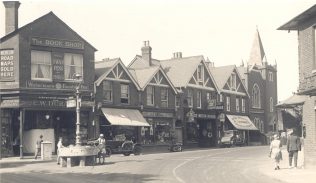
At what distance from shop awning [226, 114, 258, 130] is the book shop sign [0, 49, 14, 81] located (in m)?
26.5

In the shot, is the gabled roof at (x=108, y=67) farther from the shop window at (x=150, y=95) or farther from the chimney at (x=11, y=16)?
the chimney at (x=11, y=16)

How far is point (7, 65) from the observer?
3341cm

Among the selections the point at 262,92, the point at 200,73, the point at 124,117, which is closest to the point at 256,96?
the point at 262,92

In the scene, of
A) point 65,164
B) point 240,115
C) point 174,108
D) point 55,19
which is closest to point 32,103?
point 55,19

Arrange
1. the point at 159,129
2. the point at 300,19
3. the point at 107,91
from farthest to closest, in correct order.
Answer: the point at 159,129 → the point at 107,91 → the point at 300,19

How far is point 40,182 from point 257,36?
67.0 metres

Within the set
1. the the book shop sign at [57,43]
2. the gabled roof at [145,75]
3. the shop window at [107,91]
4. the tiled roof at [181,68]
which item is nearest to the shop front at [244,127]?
the tiled roof at [181,68]

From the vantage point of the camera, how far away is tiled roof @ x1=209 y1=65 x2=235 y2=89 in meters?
54.6

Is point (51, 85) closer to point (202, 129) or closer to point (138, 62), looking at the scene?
point (138, 62)

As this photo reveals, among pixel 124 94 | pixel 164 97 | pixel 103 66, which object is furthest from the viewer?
pixel 164 97

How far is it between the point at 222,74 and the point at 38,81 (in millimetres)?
26861

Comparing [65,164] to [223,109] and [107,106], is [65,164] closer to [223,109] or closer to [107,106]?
[107,106]

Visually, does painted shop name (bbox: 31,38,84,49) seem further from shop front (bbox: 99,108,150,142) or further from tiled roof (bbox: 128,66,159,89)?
tiled roof (bbox: 128,66,159,89)

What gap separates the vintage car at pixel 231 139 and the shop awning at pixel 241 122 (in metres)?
0.74
